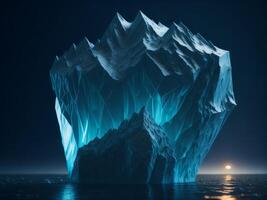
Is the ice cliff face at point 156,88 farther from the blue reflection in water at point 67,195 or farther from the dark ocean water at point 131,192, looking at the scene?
the blue reflection in water at point 67,195

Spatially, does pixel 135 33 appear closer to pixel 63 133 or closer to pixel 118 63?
pixel 118 63

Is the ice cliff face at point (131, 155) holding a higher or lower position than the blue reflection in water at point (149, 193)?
higher

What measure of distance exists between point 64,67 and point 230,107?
52.1 ft

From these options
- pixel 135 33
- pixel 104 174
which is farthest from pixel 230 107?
pixel 104 174

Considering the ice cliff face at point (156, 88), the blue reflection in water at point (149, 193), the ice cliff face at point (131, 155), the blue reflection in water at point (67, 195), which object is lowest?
the blue reflection in water at point (67, 195)

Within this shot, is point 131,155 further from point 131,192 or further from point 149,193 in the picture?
point 149,193

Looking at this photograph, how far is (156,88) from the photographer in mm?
30766

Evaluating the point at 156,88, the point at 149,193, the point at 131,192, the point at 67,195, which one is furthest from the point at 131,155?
the point at 67,195

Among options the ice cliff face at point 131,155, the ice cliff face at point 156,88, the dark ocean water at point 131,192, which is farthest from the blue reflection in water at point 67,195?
the ice cliff face at point 156,88

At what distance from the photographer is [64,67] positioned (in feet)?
115

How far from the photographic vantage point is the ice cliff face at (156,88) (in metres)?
31.1

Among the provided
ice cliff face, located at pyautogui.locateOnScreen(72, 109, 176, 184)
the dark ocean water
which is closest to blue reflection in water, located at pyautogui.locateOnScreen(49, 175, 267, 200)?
the dark ocean water

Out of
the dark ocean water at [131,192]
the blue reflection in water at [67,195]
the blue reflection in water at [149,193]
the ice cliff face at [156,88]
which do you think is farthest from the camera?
the ice cliff face at [156,88]

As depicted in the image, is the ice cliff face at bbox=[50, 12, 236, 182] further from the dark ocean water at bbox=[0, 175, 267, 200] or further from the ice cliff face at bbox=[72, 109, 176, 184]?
the dark ocean water at bbox=[0, 175, 267, 200]
